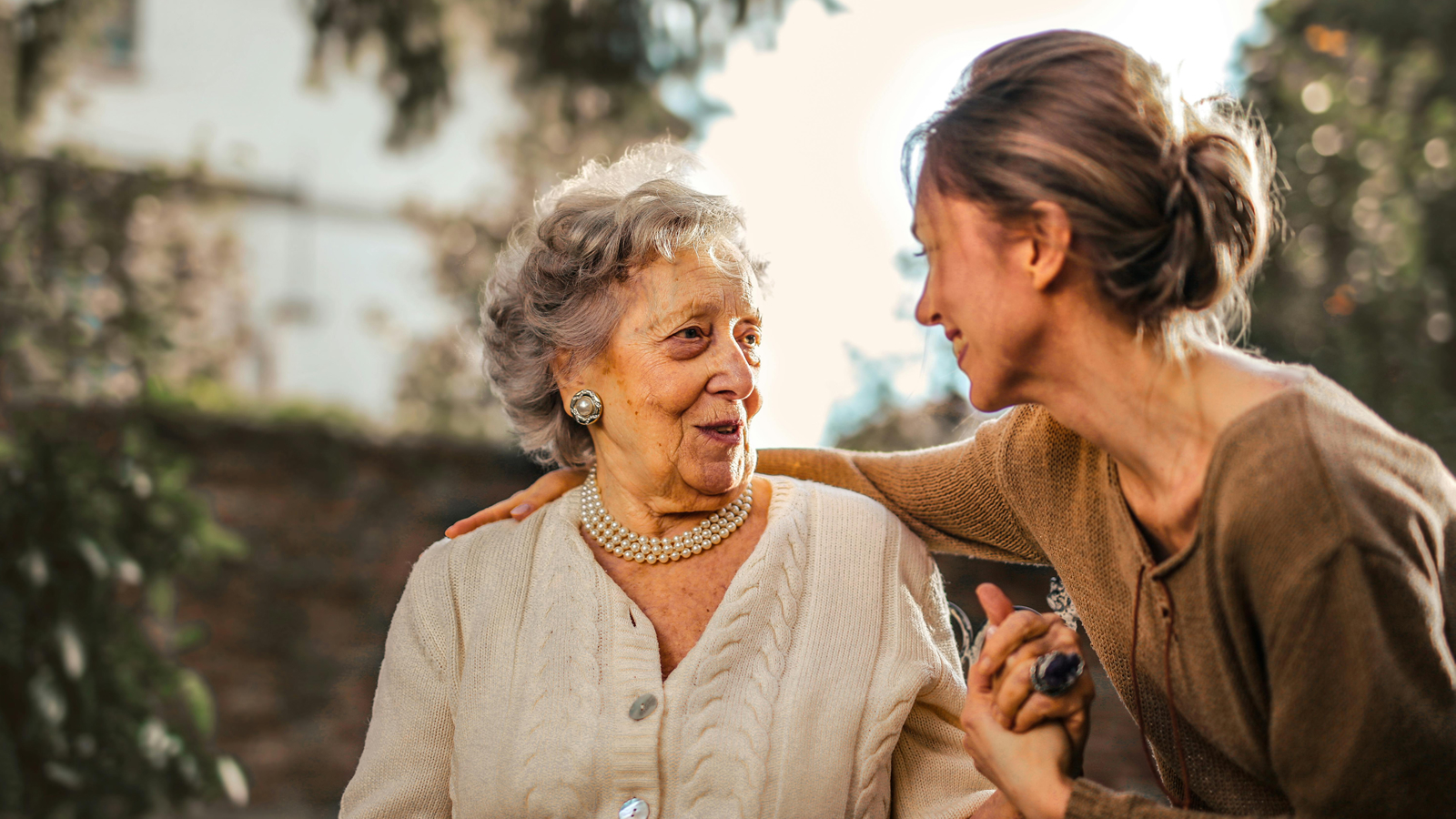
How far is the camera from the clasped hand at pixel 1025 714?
1518 mm

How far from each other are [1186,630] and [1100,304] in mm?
504

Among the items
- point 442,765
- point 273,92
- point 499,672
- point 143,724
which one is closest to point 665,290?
point 499,672

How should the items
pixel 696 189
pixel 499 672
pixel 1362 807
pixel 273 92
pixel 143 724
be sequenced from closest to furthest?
pixel 1362 807
pixel 499 672
pixel 696 189
pixel 143 724
pixel 273 92

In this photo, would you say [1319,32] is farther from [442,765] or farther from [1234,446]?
[442,765]

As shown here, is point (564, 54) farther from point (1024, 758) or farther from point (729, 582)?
point (1024, 758)

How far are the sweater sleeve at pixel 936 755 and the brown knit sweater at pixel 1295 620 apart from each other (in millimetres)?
304

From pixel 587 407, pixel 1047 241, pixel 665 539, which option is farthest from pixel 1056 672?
pixel 587 407

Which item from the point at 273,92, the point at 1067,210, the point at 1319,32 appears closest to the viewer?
the point at 1067,210

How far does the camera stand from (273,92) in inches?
252

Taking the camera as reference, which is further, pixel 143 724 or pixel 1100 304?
pixel 143 724

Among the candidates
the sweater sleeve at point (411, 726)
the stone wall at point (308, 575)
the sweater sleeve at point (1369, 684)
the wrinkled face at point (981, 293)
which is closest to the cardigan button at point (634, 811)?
the sweater sleeve at point (411, 726)

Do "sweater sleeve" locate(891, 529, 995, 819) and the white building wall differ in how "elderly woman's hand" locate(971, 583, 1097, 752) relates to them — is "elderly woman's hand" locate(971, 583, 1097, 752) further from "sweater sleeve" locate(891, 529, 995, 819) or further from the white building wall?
the white building wall

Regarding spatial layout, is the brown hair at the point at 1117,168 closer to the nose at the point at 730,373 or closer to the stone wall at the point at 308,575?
the nose at the point at 730,373

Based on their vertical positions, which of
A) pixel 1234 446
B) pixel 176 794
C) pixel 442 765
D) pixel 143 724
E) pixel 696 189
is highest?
pixel 696 189
